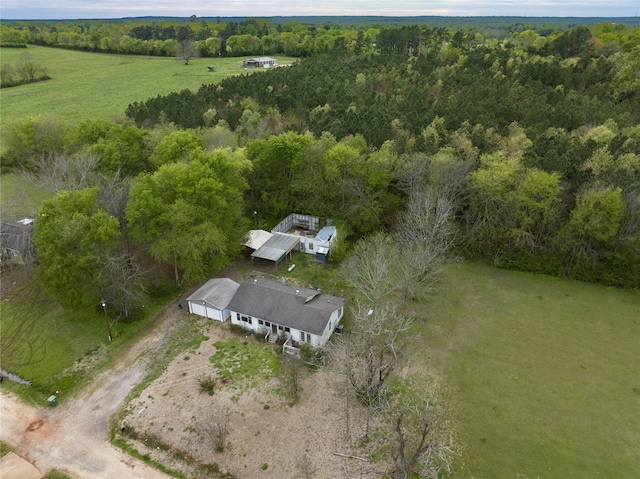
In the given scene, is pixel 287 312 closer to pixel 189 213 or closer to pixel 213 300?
pixel 213 300

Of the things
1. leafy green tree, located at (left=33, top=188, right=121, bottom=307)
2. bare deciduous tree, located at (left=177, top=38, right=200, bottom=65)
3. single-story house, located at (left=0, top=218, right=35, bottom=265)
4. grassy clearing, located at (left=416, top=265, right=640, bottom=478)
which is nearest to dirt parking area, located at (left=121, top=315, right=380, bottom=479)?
grassy clearing, located at (left=416, top=265, right=640, bottom=478)

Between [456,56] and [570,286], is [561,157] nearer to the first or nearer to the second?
[570,286]

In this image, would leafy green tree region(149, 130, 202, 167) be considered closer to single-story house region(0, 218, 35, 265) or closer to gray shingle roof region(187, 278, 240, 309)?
single-story house region(0, 218, 35, 265)

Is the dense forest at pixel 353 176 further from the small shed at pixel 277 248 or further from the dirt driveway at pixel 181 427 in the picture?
the dirt driveway at pixel 181 427

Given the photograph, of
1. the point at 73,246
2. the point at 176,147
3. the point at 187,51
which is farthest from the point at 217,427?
the point at 187,51

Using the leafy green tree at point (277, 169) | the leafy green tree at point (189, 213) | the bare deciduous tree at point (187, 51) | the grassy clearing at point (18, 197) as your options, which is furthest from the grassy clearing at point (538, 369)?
the bare deciduous tree at point (187, 51)

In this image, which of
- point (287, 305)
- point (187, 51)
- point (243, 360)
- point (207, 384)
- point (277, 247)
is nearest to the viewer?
point (207, 384)

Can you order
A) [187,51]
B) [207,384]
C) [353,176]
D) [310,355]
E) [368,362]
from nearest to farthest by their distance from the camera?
[368,362] < [207,384] < [310,355] < [353,176] < [187,51]
